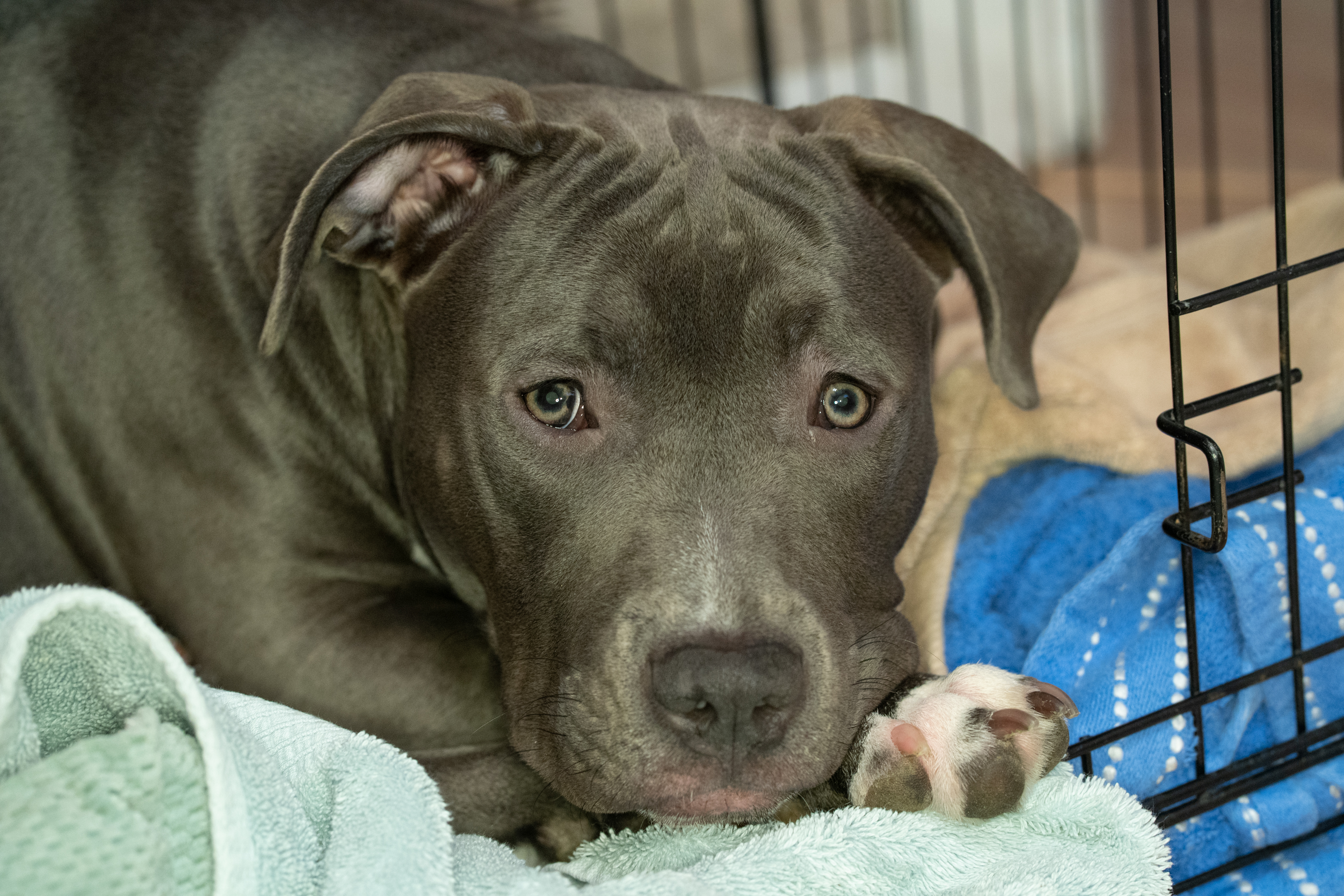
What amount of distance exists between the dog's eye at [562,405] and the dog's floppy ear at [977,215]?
71 cm

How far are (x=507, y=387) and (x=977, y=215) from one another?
3.15 ft

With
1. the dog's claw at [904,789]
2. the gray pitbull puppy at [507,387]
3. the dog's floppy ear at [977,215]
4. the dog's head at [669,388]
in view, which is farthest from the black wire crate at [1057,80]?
the dog's claw at [904,789]

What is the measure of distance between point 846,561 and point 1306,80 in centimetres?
647

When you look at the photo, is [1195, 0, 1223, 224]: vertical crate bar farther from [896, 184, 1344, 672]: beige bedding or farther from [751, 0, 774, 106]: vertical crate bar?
[751, 0, 774, 106]: vertical crate bar

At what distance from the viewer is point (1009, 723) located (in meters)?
2.07

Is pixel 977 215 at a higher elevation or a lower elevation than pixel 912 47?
higher

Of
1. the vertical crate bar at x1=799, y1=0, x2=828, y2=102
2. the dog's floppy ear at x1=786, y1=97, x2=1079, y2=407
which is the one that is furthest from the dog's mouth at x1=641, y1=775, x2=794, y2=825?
the vertical crate bar at x1=799, y1=0, x2=828, y2=102

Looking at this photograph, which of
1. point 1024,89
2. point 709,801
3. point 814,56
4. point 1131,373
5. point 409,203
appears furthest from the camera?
point 814,56

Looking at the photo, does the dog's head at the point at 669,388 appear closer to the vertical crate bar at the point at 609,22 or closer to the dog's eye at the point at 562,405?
the dog's eye at the point at 562,405

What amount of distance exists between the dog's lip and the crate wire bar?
22.0 inches

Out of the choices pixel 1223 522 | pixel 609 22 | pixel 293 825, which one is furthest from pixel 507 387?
pixel 609 22

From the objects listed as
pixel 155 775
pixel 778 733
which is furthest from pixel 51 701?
pixel 778 733

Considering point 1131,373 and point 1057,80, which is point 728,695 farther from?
point 1057,80

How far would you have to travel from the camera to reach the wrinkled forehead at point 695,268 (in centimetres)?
218
